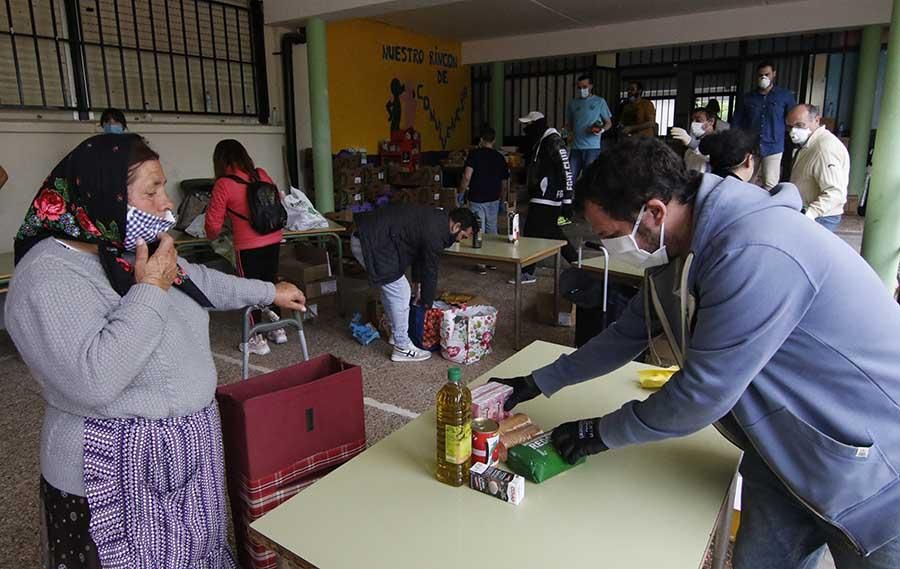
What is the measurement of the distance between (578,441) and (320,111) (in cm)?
602

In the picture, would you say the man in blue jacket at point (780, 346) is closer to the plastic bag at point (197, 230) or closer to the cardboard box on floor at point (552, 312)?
the cardboard box on floor at point (552, 312)

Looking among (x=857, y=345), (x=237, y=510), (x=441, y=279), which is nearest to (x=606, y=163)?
(x=857, y=345)

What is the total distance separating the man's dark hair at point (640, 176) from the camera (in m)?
1.20

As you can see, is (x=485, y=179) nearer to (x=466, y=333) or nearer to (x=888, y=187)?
(x=466, y=333)

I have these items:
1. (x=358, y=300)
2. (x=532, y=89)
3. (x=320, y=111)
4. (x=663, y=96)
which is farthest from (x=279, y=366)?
(x=663, y=96)

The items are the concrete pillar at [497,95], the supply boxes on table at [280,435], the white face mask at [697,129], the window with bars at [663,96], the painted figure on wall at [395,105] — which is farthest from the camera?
the window with bars at [663,96]

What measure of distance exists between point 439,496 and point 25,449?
8.68 feet

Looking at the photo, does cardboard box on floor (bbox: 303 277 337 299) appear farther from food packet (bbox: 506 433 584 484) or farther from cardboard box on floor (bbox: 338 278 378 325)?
food packet (bbox: 506 433 584 484)

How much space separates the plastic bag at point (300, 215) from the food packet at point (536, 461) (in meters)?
3.93

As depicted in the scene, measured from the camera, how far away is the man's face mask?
134cm

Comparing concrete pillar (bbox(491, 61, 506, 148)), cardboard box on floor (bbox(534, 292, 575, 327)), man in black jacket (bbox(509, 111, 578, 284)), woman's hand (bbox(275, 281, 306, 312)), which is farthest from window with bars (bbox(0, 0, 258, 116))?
woman's hand (bbox(275, 281, 306, 312))

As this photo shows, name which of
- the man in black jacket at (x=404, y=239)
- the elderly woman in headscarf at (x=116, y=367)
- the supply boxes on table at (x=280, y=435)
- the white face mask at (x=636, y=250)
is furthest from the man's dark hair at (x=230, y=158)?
the white face mask at (x=636, y=250)

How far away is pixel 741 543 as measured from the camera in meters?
1.37

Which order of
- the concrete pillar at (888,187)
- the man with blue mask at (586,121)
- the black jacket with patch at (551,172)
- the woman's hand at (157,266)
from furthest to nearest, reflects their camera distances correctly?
1. the man with blue mask at (586,121)
2. the black jacket with patch at (551,172)
3. the concrete pillar at (888,187)
4. the woman's hand at (157,266)
